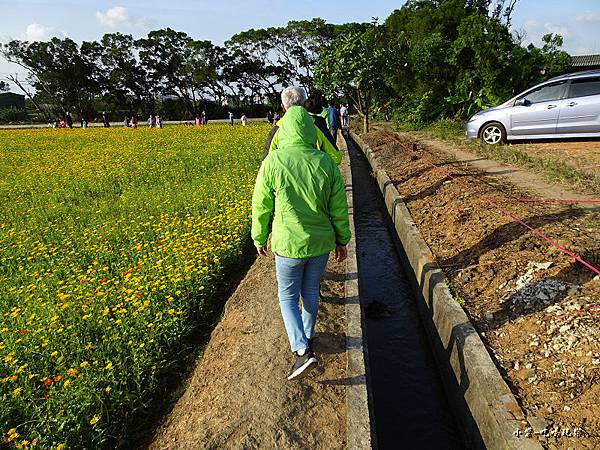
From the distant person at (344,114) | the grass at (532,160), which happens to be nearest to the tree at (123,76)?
the distant person at (344,114)

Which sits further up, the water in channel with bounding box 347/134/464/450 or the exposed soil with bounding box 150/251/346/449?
the exposed soil with bounding box 150/251/346/449

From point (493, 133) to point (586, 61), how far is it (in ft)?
80.9

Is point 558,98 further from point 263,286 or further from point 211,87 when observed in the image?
point 211,87

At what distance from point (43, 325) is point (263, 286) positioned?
226 cm

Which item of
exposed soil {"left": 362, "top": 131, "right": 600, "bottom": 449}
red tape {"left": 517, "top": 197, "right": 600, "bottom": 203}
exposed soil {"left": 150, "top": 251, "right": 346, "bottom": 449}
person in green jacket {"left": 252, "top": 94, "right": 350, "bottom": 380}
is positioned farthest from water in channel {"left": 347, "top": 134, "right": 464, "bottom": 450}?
red tape {"left": 517, "top": 197, "right": 600, "bottom": 203}

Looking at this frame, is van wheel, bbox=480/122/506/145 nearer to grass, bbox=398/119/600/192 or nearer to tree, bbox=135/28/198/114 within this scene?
grass, bbox=398/119/600/192

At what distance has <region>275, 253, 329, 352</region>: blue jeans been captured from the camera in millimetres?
2951

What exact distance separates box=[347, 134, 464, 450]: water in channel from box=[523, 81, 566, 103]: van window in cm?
641

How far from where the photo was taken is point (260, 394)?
10.1 ft

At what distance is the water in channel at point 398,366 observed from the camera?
136 inches

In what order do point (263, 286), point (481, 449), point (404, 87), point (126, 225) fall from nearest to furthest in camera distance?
point (481, 449), point (263, 286), point (126, 225), point (404, 87)

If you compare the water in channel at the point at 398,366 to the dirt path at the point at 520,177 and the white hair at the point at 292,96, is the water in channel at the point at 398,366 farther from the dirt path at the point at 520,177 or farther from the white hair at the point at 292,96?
the dirt path at the point at 520,177

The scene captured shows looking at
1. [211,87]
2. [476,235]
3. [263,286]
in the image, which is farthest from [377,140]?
[211,87]

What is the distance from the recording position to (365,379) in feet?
10.3
